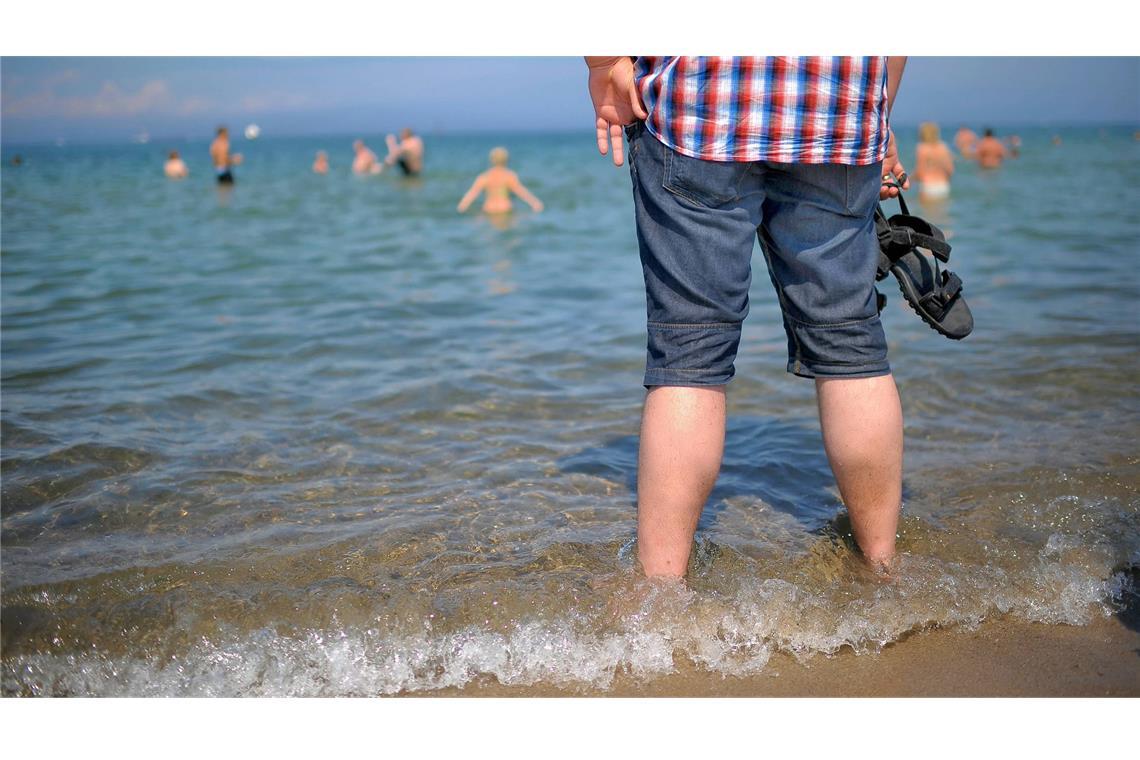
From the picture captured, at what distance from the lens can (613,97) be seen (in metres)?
1.91

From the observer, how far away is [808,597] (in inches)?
86.4

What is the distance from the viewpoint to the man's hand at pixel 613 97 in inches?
73.7

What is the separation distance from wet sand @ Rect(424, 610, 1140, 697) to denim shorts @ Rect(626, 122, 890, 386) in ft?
2.01

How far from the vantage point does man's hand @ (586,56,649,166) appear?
6.14 ft

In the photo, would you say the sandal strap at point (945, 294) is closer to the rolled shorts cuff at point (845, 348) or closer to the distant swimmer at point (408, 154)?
the rolled shorts cuff at point (845, 348)

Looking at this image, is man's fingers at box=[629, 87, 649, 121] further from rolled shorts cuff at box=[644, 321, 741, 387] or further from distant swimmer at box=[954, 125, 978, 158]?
distant swimmer at box=[954, 125, 978, 158]

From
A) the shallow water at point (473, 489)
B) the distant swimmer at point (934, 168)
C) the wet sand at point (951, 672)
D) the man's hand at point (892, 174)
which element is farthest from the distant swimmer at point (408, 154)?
the wet sand at point (951, 672)

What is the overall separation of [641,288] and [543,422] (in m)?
3.02

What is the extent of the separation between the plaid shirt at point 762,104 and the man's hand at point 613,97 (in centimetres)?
3

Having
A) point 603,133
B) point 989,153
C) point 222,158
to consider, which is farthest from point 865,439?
point 222,158

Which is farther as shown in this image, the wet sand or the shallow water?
the shallow water

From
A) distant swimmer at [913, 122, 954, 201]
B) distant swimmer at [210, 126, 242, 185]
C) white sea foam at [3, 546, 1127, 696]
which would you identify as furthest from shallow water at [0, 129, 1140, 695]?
distant swimmer at [210, 126, 242, 185]
